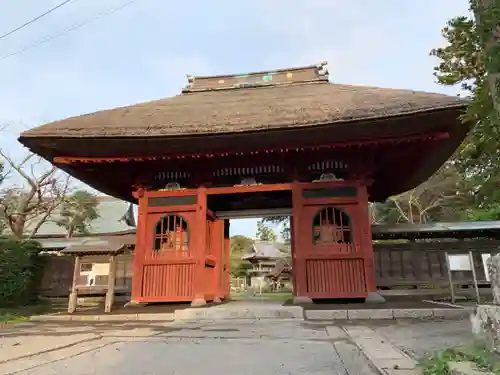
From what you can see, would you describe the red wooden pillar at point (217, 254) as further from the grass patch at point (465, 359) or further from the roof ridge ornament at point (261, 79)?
the grass patch at point (465, 359)

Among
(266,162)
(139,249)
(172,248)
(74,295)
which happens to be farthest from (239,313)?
(74,295)

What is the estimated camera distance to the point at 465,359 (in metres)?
2.56

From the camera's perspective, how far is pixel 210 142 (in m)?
8.39

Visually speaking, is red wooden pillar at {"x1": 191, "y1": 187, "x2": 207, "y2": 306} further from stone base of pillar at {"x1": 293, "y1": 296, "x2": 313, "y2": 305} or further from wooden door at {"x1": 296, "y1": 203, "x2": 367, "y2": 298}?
wooden door at {"x1": 296, "y1": 203, "x2": 367, "y2": 298}

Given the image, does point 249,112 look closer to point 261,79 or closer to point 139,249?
point 139,249

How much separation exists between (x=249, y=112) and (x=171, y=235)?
3.62m

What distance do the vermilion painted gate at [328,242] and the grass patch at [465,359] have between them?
571 centimetres

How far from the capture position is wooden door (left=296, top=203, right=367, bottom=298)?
27.9 feet

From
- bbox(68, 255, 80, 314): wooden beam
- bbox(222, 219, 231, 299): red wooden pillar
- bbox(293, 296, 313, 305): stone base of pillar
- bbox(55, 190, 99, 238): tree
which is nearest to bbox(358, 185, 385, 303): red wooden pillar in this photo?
bbox(293, 296, 313, 305): stone base of pillar

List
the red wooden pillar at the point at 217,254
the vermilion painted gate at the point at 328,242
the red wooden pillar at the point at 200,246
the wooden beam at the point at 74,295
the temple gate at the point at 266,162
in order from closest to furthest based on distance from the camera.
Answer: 1. the temple gate at the point at 266,162
2. the vermilion painted gate at the point at 328,242
3. the red wooden pillar at the point at 200,246
4. the wooden beam at the point at 74,295
5. the red wooden pillar at the point at 217,254

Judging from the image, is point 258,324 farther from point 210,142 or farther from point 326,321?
point 210,142

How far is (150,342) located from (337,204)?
218 inches

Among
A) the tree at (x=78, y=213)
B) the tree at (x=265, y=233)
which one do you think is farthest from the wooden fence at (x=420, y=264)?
the tree at (x=265, y=233)

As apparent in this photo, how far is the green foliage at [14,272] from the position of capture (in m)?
10.3
